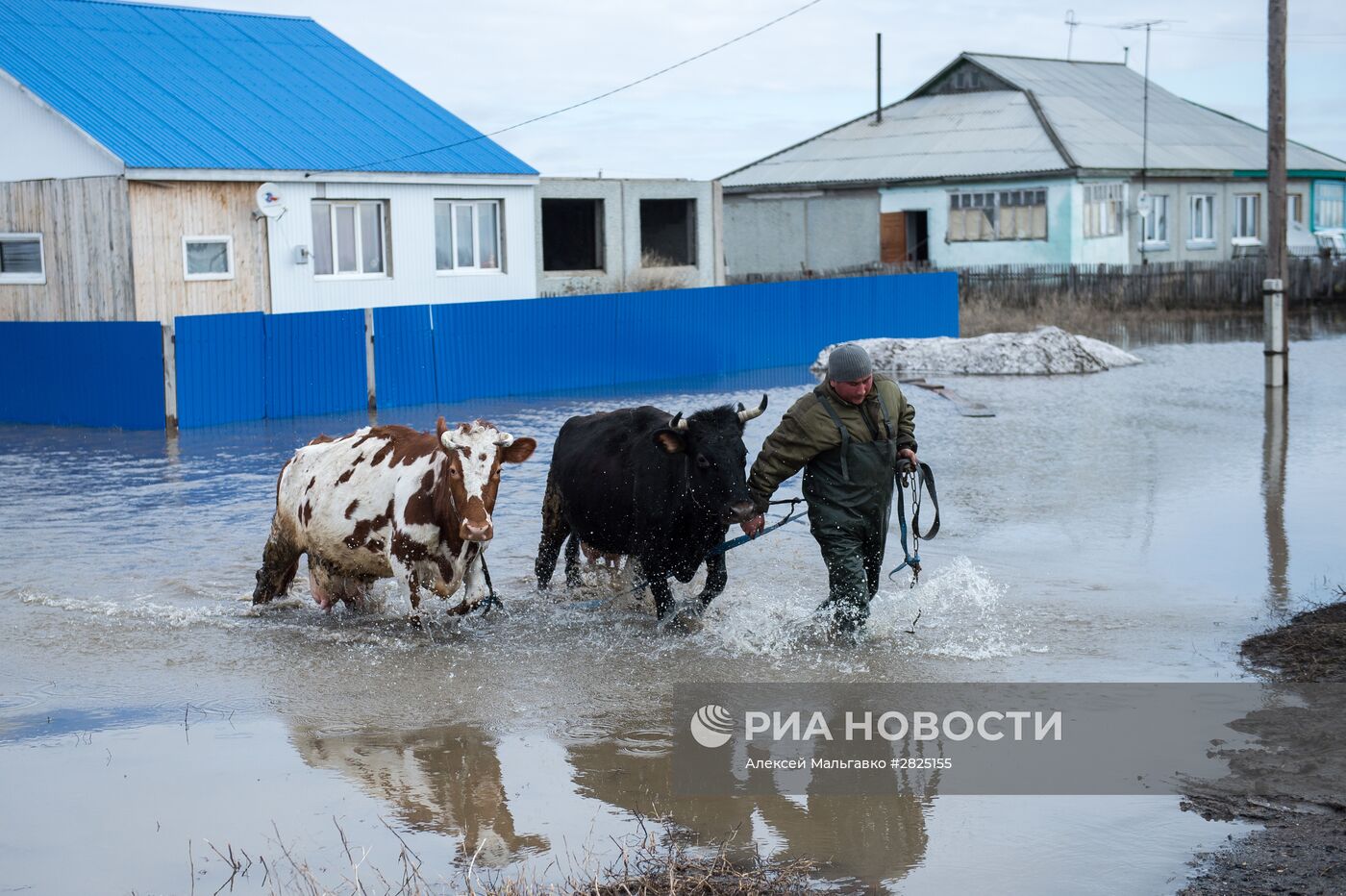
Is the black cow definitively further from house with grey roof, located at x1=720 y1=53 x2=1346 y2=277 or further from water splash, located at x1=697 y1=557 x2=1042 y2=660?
house with grey roof, located at x1=720 y1=53 x2=1346 y2=277

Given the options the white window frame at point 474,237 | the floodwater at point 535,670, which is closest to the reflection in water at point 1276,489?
the floodwater at point 535,670

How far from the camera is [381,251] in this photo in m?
28.2

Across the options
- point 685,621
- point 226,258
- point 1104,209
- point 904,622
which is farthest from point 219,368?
point 1104,209

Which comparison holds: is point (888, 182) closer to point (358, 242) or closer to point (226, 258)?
point (358, 242)

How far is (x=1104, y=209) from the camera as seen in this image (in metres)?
44.3

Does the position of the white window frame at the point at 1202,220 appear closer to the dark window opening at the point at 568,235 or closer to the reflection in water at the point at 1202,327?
the reflection in water at the point at 1202,327

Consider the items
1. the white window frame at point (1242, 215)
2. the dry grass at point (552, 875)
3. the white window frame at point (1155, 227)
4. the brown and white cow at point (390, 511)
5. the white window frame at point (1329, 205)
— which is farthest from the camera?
the white window frame at point (1329, 205)

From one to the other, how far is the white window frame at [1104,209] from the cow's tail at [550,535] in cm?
3624

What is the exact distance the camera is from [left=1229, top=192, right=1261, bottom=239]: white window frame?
48.7 metres

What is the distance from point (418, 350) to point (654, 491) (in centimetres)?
1447

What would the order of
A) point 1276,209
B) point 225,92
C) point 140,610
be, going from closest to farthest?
1. point 140,610
2. point 1276,209
3. point 225,92

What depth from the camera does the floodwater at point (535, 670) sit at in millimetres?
5523

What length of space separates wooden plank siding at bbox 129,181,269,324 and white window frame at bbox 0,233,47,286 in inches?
83.2

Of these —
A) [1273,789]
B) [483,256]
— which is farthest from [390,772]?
[483,256]
